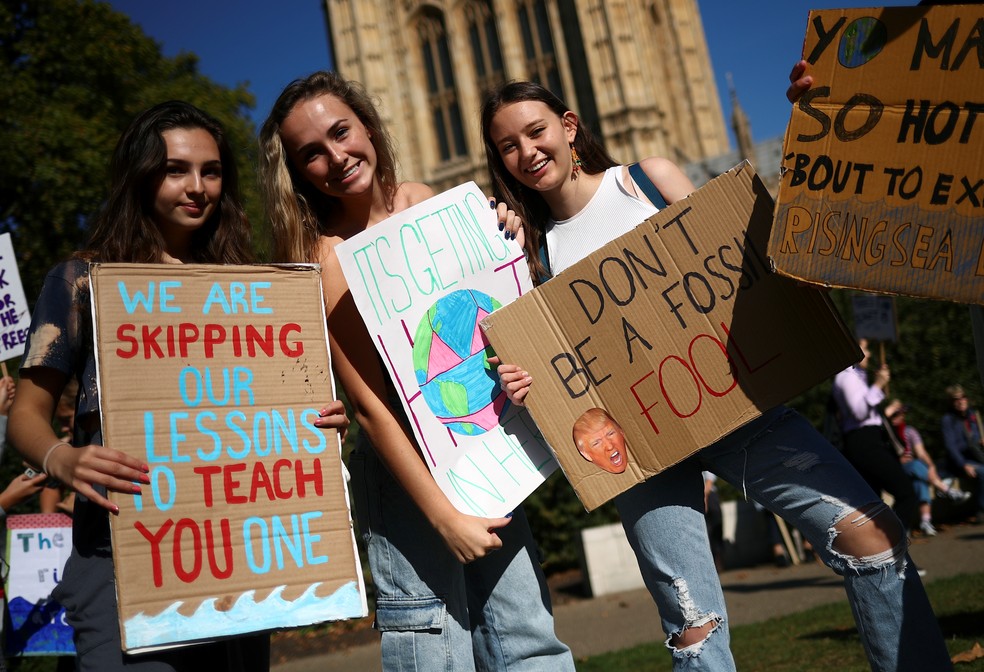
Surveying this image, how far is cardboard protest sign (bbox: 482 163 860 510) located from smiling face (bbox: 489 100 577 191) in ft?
0.96

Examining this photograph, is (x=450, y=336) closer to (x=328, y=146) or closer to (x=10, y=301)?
(x=328, y=146)

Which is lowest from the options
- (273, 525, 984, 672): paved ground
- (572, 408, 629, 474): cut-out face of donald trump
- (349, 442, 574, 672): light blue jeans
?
(273, 525, 984, 672): paved ground

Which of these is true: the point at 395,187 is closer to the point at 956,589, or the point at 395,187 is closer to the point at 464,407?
the point at 464,407

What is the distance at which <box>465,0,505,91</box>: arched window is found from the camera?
5025cm

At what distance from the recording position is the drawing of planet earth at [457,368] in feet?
7.96

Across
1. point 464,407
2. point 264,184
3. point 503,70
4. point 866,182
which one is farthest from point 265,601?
point 503,70

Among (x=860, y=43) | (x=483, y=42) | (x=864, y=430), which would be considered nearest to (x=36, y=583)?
(x=860, y=43)

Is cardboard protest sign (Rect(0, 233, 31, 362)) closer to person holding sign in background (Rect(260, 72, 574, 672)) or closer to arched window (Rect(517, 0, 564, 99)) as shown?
person holding sign in background (Rect(260, 72, 574, 672))

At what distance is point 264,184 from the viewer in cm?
253

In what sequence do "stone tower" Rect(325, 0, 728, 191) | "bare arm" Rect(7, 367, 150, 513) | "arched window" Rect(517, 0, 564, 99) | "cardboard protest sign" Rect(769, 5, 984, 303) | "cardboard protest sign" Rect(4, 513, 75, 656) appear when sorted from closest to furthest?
1. "bare arm" Rect(7, 367, 150, 513)
2. "cardboard protest sign" Rect(769, 5, 984, 303)
3. "cardboard protest sign" Rect(4, 513, 75, 656)
4. "stone tower" Rect(325, 0, 728, 191)
5. "arched window" Rect(517, 0, 564, 99)

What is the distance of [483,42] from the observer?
165 feet

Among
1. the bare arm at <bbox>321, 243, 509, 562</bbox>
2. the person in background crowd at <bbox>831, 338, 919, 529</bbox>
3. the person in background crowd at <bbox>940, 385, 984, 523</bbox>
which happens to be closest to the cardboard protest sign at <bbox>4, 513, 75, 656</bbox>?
the bare arm at <bbox>321, 243, 509, 562</bbox>

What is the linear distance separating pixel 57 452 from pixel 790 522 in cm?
169

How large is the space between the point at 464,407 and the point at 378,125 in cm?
85
